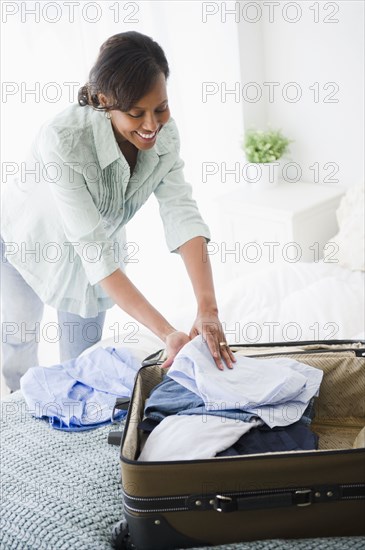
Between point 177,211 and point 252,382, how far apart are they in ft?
2.09

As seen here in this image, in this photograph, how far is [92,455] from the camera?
1411 mm

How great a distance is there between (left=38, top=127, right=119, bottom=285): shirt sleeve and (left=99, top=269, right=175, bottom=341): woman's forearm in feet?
0.08

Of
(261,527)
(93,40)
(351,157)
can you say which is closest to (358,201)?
(351,157)

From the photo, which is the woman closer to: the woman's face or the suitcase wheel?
the woman's face

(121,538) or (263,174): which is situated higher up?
(263,174)

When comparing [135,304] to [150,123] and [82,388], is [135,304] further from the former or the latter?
[150,123]

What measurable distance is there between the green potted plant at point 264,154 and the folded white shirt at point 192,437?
1966 millimetres

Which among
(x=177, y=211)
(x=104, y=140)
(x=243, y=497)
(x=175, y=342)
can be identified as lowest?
(x=243, y=497)

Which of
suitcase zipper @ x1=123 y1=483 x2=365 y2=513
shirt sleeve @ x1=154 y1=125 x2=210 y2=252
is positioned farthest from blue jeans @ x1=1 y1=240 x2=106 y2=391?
suitcase zipper @ x1=123 y1=483 x2=365 y2=513

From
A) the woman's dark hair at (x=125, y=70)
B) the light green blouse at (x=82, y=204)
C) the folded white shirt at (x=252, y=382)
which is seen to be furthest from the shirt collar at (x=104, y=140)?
the folded white shirt at (x=252, y=382)

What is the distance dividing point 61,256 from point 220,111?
5.21ft

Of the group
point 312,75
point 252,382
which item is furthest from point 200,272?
point 312,75

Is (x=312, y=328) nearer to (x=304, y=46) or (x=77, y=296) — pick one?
(x=77, y=296)

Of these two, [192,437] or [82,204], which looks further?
[82,204]
